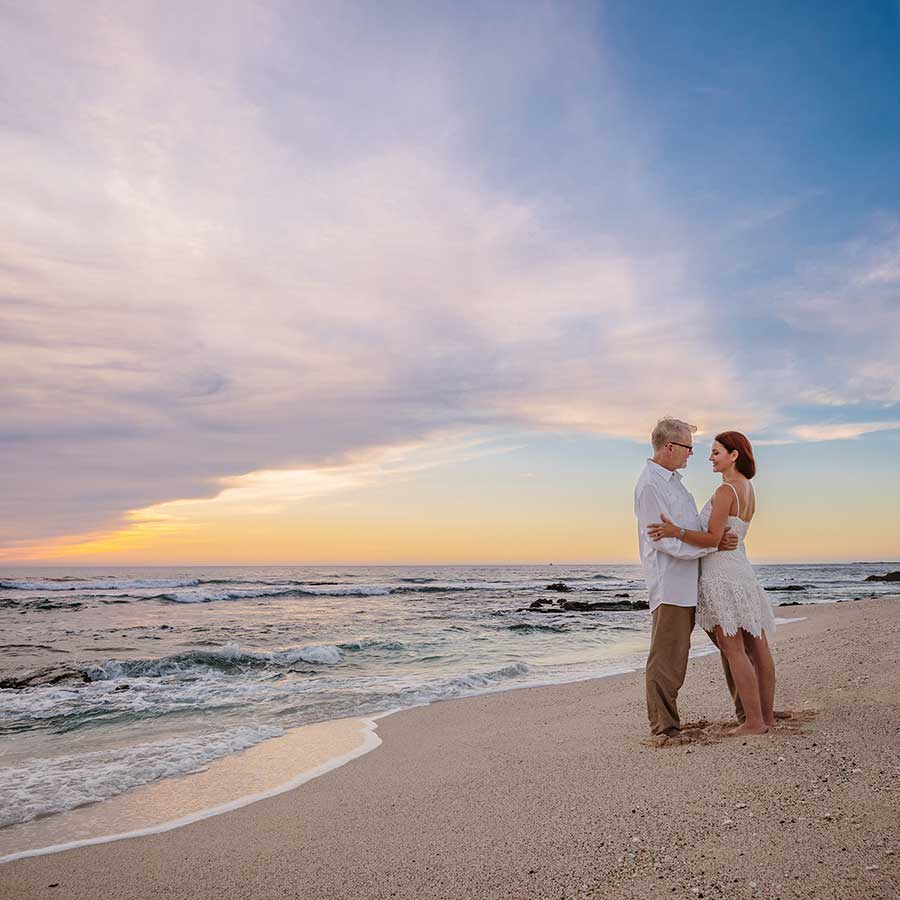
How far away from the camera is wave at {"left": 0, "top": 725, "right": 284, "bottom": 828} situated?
4887mm

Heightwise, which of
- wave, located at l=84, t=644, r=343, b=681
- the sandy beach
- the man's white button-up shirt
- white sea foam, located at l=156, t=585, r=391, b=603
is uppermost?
the man's white button-up shirt

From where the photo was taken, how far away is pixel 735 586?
16.3 ft

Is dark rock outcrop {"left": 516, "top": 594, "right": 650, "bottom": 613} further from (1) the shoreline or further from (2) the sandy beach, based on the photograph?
(2) the sandy beach

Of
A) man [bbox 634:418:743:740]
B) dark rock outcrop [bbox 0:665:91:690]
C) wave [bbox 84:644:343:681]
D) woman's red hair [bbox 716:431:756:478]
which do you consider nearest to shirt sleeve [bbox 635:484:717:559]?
man [bbox 634:418:743:740]

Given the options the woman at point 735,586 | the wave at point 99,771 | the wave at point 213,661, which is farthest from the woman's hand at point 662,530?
the wave at point 213,661

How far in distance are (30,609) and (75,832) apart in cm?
2856

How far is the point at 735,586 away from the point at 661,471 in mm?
976

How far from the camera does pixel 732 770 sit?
396cm

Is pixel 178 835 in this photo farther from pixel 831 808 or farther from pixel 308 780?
pixel 831 808

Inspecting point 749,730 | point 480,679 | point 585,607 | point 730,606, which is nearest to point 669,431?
point 730,606

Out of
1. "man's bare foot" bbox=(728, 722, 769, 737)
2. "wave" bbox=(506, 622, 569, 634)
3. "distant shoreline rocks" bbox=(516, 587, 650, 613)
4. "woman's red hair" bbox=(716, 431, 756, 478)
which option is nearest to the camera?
"man's bare foot" bbox=(728, 722, 769, 737)

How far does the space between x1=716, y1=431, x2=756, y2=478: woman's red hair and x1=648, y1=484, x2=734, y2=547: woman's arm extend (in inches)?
10.8

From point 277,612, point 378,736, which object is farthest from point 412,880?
point 277,612

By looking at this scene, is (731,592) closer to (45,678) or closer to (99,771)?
(99,771)
